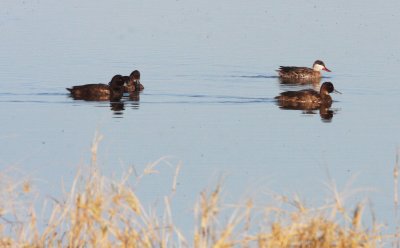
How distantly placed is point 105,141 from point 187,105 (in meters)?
4.53

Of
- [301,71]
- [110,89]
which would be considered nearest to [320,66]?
[301,71]

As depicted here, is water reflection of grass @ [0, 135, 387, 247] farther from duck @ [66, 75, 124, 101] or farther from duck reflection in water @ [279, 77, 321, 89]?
duck reflection in water @ [279, 77, 321, 89]

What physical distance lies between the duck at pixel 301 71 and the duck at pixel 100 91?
13.0 feet

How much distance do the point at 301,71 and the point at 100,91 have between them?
6171 mm

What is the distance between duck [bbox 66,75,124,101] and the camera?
2028cm

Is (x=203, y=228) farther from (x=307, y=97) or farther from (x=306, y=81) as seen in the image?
(x=306, y=81)

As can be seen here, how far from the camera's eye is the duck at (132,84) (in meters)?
21.8

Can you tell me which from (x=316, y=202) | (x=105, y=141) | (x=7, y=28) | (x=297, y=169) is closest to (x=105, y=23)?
(x=7, y=28)

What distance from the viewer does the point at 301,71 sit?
25.7 m

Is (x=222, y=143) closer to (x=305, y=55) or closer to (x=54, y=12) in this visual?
(x=305, y=55)

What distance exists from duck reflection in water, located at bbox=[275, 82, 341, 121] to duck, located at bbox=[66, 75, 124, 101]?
296 centimetres

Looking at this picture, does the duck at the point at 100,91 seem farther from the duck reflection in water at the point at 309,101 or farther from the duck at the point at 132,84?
the duck reflection in water at the point at 309,101

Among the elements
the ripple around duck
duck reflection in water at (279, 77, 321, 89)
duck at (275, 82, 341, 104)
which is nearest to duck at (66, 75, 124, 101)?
the ripple around duck

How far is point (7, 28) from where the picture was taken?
30859 millimetres
